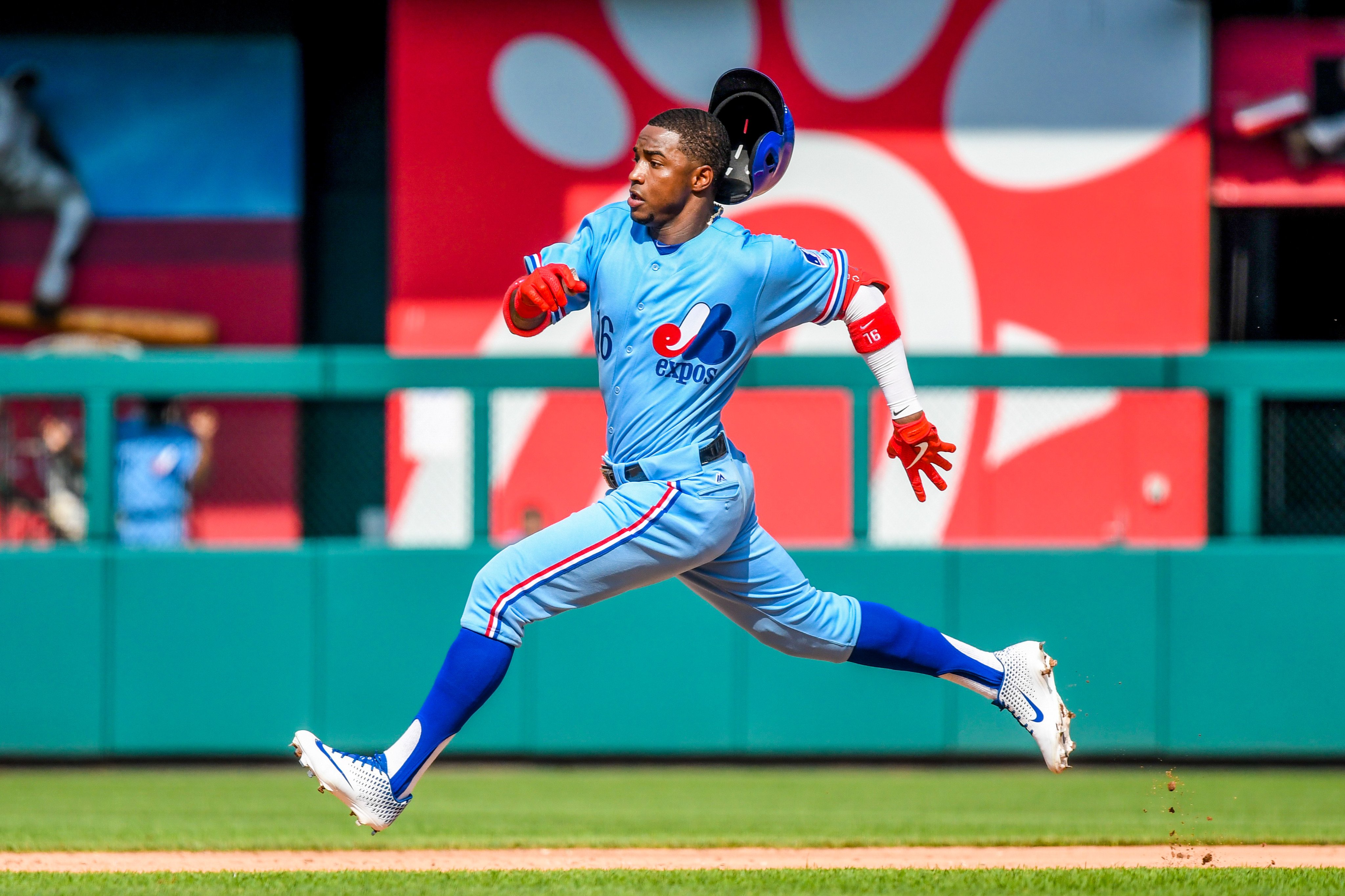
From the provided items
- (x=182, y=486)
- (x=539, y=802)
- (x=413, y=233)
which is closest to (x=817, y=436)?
(x=539, y=802)

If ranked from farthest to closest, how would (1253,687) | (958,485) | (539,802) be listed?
1. (958,485)
2. (1253,687)
3. (539,802)

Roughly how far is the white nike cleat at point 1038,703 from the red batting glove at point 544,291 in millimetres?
1570

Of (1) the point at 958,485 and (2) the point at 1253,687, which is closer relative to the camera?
(2) the point at 1253,687

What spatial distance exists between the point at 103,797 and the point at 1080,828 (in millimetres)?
4107

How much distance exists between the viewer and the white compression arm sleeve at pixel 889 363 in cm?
378

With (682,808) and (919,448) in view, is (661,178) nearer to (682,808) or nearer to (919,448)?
(919,448)

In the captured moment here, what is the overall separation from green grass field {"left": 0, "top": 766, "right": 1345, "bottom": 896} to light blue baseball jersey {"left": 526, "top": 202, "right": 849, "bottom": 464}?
1228mm

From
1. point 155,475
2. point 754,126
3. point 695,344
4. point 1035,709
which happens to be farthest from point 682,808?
point 155,475

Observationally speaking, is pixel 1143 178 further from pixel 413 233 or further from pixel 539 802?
pixel 539 802

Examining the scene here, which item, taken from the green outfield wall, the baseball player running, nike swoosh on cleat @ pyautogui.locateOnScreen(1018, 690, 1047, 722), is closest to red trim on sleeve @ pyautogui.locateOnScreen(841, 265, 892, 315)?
the baseball player running

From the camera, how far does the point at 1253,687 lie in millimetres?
7117

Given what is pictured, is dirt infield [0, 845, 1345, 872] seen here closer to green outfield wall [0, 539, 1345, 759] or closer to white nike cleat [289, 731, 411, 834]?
white nike cleat [289, 731, 411, 834]

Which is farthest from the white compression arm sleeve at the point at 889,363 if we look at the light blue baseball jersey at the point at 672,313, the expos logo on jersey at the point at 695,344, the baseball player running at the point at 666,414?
the expos logo on jersey at the point at 695,344

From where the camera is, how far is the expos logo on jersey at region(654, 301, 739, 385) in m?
3.53
